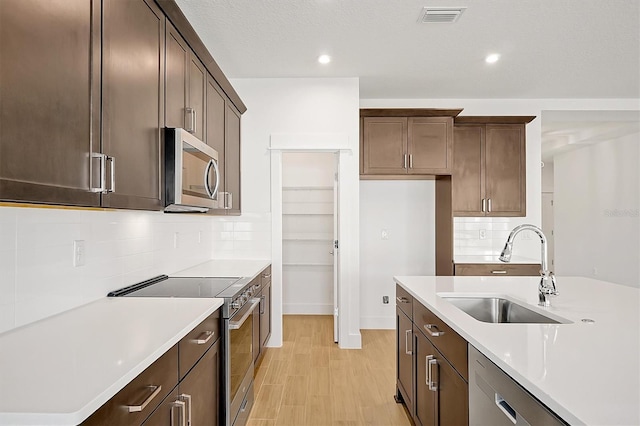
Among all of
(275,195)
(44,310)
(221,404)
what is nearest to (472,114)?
(275,195)

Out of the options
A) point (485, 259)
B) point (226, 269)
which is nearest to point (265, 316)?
point (226, 269)

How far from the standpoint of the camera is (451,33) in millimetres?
2971

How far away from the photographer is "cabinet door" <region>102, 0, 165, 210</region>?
1.43 metres

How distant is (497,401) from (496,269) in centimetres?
307

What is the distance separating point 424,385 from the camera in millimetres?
2045

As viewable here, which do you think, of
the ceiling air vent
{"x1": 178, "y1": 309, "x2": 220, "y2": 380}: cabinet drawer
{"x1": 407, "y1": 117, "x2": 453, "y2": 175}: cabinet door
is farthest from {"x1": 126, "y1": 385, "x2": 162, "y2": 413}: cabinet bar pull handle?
{"x1": 407, "y1": 117, "x2": 453, "y2": 175}: cabinet door

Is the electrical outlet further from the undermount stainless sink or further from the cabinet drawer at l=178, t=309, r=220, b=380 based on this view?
the undermount stainless sink

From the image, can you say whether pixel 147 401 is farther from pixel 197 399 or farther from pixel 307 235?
pixel 307 235

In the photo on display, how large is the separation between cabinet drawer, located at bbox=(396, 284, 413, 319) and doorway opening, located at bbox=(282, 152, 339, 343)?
8.33 ft

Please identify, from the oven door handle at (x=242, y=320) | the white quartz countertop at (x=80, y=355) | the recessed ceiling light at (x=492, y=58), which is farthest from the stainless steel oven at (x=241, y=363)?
the recessed ceiling light at (x=492, y=58)

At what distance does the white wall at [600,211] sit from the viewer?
5848 mm

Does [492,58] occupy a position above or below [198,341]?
above

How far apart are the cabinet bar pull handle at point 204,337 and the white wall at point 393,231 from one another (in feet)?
9.90

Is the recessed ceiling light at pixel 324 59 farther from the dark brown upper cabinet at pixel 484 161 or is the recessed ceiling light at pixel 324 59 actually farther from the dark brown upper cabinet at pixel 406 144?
the dark brown upper cabinet at pixel 484 161
